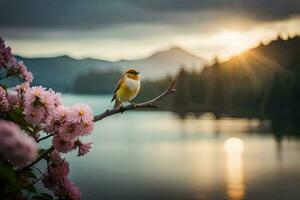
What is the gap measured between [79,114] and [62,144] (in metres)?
0.06

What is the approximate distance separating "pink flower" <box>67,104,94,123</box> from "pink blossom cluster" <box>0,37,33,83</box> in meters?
0.10

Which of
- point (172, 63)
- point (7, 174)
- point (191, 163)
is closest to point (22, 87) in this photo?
point (7, 174)

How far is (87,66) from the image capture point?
21875 millimetres

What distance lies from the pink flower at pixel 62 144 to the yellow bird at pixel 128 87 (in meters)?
0.33

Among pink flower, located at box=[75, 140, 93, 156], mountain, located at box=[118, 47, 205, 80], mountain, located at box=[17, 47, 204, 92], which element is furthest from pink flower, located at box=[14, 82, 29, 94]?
mountain, located at box=[118, 47, 205, 80]

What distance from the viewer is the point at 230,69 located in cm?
2891

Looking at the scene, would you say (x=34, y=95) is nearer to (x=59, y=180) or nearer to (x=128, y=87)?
(x=59, y=180)

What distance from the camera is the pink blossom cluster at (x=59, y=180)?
31.3 inches

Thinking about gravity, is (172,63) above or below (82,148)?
above

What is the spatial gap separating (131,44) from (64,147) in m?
19.1

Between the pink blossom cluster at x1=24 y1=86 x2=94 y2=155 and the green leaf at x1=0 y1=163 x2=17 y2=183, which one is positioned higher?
the pink blossom cluster at x1=24 y1=86 x2=94 y2=155

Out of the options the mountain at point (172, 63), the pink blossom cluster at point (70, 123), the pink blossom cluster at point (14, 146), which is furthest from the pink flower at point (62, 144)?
the mountain at point (172, 63)

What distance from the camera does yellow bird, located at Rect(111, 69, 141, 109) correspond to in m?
1.12

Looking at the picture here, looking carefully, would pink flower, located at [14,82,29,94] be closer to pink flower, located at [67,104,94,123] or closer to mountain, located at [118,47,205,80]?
pink flower, located at [67,104,94,123]
